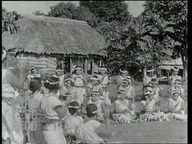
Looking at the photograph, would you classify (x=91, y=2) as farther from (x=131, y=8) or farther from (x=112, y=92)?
(x=112, y=92)

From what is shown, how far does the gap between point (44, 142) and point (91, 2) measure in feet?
6.82

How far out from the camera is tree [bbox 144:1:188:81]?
5.84 meters

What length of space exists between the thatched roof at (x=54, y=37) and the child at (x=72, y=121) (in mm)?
1018

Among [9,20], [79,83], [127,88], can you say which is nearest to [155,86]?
[127,88]

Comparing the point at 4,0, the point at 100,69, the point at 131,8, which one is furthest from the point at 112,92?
the point at 4,0

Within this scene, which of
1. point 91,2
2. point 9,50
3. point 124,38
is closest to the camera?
point 9,50

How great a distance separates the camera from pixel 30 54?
18.4 feet

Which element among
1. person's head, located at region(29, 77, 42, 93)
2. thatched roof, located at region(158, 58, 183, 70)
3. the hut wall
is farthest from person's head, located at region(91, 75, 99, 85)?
person's head, located at region(29, 77, 42, 93)

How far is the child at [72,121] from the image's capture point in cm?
463

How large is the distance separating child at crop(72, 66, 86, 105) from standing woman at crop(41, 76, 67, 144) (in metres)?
1.51

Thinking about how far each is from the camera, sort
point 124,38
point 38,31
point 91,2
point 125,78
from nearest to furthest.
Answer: point 91,2 < point 124,38 < point 38,31 < point 125,78

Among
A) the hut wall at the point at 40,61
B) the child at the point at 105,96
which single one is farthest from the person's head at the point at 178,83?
the hut wall at the point at 40,61

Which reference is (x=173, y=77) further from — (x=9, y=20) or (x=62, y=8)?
(x=9, y=20)

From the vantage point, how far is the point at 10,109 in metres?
4.45
